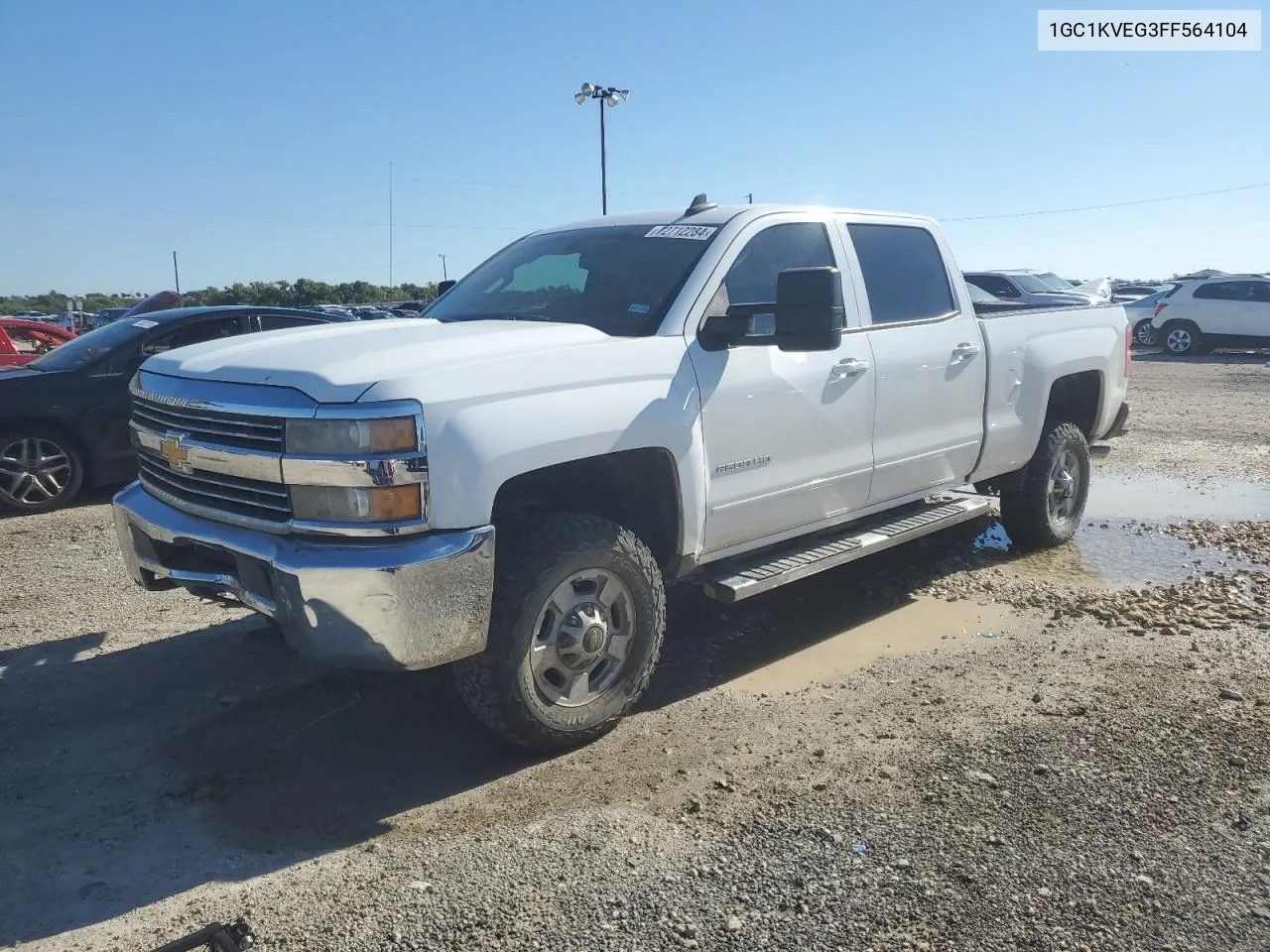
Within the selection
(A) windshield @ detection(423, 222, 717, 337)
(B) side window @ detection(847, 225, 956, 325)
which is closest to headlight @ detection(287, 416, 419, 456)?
(A) windshield @ detection(423, 222, 717, 337)

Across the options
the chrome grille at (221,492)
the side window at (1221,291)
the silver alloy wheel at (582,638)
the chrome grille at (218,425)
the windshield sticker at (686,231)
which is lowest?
the silver alloy wheel at (582,638)

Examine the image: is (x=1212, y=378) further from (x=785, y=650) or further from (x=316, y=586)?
(x=316, y=586)

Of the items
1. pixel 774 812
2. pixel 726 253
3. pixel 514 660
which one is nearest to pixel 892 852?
pixel 774 812

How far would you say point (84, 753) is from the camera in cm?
379

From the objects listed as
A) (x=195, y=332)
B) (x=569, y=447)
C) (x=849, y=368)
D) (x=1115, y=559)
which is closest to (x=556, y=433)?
(x=569, y=447)

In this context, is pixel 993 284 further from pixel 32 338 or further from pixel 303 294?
pixel 303 294

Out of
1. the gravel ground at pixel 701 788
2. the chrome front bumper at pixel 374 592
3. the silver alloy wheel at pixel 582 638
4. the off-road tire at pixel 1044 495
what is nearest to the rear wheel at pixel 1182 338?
the off-road tire at pixel 1044 495

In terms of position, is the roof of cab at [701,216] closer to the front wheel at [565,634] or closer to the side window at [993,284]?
the front wheel at [565,634]

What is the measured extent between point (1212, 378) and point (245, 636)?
1740 centimetres

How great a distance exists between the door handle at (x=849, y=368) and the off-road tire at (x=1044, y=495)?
2.16 metres

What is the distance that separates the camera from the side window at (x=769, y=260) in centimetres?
426

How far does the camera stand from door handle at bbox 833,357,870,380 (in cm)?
452

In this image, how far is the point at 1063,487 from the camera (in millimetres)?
6523

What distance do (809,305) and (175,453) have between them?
2.40 metres
